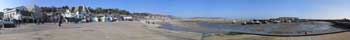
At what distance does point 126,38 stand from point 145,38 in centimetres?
84

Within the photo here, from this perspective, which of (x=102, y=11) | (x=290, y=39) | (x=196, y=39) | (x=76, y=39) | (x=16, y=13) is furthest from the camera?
(x=102, y=11)

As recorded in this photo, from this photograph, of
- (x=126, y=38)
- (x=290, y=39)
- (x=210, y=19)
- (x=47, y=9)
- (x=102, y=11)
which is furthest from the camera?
(x=210, y=19)

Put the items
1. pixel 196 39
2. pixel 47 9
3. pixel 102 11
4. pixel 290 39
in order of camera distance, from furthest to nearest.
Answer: pixel 102 11 → pixel 47 9 → pixel 290 39 → pixel 196 39

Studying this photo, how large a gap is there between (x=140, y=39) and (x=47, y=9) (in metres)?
66.2

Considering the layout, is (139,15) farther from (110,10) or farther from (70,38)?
(70,38)

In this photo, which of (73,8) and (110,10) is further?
(110,10)

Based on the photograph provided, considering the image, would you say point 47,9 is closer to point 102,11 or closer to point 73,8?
point 73,8

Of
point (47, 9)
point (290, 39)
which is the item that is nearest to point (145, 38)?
point (290, 39)

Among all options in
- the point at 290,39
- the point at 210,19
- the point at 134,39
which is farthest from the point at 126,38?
the point at 210,19

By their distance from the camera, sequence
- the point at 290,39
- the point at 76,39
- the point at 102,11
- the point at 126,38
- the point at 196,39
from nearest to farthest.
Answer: the point at 76,39 → the point at 126,38 → the point at 196,39 → the point at 290,39 → the point at 102,11

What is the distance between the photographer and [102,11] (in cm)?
12494

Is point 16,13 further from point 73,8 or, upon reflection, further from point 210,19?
point 210,19

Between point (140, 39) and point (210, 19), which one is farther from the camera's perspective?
point (210, 19)

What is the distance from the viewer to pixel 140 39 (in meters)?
30.7
